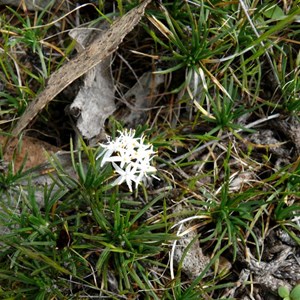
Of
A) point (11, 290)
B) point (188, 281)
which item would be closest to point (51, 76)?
point (11, 290)

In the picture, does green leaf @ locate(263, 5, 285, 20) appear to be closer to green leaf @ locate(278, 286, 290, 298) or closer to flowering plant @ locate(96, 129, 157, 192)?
flowering plant @ locate(96, 129, 157, 192)

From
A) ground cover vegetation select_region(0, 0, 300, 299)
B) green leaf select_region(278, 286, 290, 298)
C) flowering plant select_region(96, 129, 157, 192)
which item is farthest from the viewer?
green leaf select_region(278, 286, 290, 298)

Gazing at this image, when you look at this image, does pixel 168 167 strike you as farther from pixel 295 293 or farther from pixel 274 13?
pixel 274 13

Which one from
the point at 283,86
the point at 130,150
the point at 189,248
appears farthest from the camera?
the point at 283,86

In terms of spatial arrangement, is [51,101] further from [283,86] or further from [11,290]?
[283,86]

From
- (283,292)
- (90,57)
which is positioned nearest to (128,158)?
(90,57)

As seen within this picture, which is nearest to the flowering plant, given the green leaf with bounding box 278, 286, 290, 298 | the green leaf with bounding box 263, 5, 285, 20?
the green leaf with bounding box 278, 286, 290, 298
